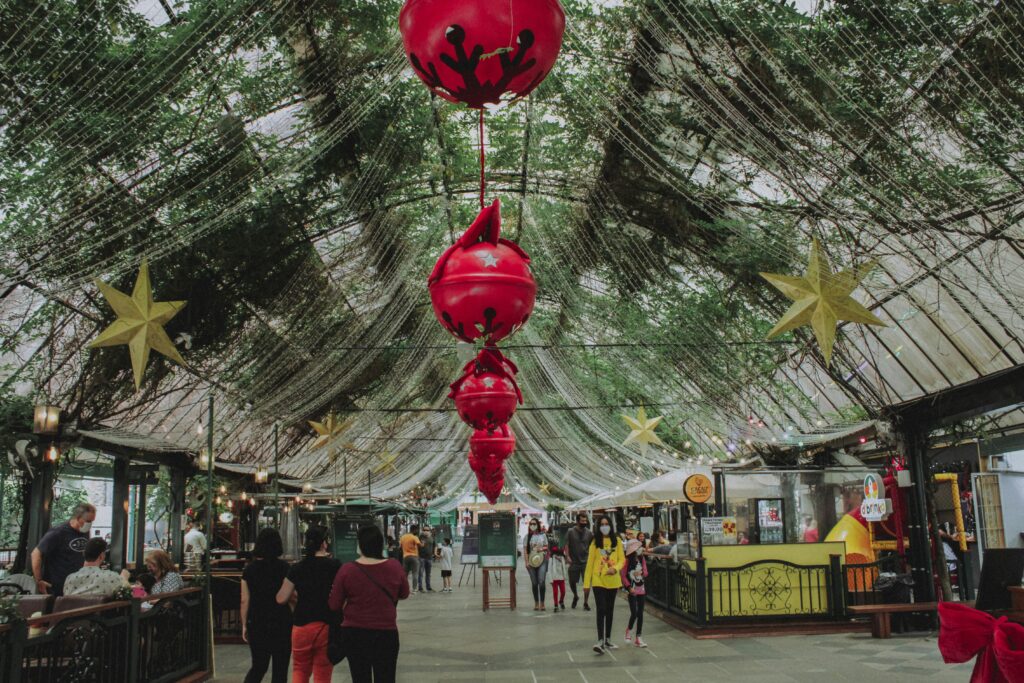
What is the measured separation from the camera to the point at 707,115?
7.27 meters

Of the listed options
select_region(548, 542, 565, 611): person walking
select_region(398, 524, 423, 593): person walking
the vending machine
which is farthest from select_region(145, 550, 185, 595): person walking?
select_region(398, 524, 423, 593): person walking

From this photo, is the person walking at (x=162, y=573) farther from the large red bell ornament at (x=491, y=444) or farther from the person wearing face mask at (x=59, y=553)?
the large red bell ornament at (x=491, y=444)

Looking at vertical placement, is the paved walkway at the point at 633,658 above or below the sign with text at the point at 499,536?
below

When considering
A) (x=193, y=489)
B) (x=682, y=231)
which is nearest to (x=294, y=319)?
(x=682, y=231)

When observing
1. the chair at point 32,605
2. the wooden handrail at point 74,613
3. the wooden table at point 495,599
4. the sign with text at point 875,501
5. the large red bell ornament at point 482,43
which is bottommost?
the wooden table at point 495,599

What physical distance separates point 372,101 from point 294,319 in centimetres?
455

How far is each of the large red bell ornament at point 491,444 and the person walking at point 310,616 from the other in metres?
3.90

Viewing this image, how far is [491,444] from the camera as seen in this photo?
374 inches

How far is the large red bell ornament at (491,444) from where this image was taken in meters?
9.49

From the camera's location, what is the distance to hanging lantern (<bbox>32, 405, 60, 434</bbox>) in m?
10.3

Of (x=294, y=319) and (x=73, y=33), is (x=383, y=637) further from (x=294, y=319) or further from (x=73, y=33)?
(x=294, y=319)

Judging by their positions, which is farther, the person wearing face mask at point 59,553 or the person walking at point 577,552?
the person walking at point 577,552

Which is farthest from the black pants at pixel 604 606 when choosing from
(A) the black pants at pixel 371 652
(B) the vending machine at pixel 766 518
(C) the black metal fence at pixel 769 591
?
(B) the vending machine at pixel 766 518

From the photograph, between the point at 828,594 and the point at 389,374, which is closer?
the point at 828,594
